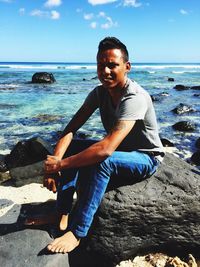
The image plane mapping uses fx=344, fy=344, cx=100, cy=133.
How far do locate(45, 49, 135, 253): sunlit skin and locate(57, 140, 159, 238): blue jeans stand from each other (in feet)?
0.42

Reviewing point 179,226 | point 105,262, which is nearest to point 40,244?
point 105,262

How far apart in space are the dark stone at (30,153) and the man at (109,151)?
320 centimetres

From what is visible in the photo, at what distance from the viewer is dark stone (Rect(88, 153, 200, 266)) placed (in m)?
4.13

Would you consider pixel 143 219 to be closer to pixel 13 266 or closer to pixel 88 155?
pixel 88 155

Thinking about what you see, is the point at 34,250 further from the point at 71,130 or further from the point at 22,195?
the point at 22,195

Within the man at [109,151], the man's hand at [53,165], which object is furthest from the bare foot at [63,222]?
the man's hand at [53,165]

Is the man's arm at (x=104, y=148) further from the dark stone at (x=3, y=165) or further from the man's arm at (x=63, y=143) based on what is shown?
the dark stone at (x=3, y=165)

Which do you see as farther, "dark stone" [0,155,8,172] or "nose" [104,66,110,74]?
"dark stone" [0,155,8,172]

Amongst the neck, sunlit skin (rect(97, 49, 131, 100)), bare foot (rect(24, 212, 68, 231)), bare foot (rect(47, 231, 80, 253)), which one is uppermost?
sunlit skin (rect(97, 49, 131, 100))

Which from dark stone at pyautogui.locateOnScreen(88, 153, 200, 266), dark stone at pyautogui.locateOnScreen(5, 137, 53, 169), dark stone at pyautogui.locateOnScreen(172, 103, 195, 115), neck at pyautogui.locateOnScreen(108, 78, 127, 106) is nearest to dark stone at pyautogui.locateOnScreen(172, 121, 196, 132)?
dark stone at pyautogui.locateOnScreen(172, 103, 195, 115)

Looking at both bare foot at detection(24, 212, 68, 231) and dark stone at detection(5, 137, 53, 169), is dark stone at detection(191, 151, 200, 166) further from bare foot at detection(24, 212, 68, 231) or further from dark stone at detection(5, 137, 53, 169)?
bare foot at detection(24, 212, 68, 231)

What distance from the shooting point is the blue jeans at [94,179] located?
3770 mm

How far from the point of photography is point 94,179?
12.4ft

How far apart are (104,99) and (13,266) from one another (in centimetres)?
219
